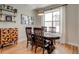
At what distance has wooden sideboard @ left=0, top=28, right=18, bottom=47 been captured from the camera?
6.61 feet

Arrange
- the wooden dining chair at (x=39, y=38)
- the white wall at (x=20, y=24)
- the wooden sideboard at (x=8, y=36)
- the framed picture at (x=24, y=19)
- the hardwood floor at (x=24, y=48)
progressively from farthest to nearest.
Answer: the wooden dining chair at (x=39, y=38), the framed picture at (x=24, y=19), the white wall at (x=20, y=24), the wooden sideboard at (x=8, y=36), the hardwood floor at (x=24, y=48)

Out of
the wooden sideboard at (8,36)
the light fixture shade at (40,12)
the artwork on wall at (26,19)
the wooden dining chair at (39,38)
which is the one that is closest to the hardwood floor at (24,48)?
the wooden sideboard at (8,36)

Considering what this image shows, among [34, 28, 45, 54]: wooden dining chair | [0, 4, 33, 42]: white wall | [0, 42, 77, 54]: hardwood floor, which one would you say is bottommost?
[0, 42, 77, 54]: hardwood floor

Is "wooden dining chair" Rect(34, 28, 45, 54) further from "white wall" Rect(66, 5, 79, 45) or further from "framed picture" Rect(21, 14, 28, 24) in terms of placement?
"white wall" Rect(66, 5, 79, 45)

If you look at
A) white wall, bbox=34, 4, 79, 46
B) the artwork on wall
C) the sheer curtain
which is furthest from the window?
the artwork on wall

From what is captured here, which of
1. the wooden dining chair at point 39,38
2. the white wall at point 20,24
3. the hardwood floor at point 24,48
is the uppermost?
the white wall at point 20,24

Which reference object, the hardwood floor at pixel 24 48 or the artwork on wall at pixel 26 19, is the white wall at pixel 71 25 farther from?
the artwork on wall at pixel 26 19

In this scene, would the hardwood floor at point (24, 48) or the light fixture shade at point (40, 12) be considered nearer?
the hardwood floor at point (24, 48)

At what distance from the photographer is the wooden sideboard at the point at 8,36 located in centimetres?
202

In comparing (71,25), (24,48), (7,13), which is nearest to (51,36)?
(71,25)
